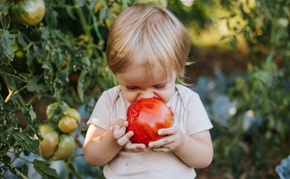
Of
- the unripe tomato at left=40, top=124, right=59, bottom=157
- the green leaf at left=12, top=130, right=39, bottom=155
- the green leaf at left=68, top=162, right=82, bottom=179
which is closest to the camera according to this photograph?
the green leaf at left=12, top=130, right=39, bottom=155

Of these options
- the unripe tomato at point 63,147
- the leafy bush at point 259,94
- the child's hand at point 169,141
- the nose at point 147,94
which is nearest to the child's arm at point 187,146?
the child's hand at point 169,141

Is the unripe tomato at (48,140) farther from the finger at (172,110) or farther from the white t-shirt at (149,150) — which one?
the finger at (172,110)

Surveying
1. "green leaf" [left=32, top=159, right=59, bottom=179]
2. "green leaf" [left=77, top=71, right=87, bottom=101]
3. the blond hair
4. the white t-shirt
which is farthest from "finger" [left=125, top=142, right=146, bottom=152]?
"green leaf" [left=77, top=71, right=87, bottom=101]

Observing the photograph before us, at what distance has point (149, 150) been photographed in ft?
5.78

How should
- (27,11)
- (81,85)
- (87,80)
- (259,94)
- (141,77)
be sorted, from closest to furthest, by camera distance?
(141,77), (27,11), (81,85), (87,80), (259,94)

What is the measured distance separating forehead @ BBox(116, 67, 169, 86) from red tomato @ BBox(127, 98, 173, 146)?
0.06 m

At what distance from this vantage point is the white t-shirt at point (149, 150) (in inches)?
68.8

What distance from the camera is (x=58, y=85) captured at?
2.02 meters

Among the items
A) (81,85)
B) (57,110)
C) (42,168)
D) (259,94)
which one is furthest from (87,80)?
(259,94)

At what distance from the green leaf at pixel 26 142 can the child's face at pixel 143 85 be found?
0.33m

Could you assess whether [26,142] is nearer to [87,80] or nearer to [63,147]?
[63,147]

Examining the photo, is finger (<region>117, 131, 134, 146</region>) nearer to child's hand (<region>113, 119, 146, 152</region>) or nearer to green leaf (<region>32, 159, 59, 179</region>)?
child's hand (<region>113, 119, 146, 152</region>)

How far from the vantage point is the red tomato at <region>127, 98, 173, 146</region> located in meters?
1.60

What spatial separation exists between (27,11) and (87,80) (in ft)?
1.57
